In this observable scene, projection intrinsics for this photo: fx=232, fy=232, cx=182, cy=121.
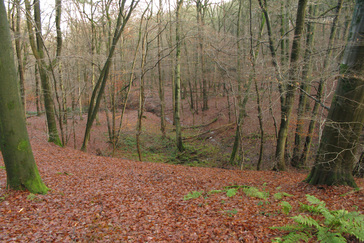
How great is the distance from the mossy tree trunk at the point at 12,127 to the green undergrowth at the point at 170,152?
9.58 meters

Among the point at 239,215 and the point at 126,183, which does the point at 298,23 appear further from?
the point at 126,183

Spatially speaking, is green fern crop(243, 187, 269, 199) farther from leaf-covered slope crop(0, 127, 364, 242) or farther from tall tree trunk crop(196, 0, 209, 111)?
tall tree trunk crop(196, 0, 209, 111)

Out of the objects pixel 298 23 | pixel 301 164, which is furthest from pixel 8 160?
pixel 301 164

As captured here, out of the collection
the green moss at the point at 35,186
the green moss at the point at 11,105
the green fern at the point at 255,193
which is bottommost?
the green fern at the point at 255,193

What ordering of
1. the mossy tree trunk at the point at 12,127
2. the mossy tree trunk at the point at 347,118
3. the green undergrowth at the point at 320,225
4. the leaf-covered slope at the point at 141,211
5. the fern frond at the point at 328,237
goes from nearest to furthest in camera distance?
the fern frond at the point at 328,237, the green undergrowth at the point at 320,225, the leaf-covered slope at the point at 141,211, the mossy tree trunk at the point at 12,127, the mossy tree trunk at the point at 347,118

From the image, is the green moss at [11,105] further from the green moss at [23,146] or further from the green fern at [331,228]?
the green fern at [331,228]

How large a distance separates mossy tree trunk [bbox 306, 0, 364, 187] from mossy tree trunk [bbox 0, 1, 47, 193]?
6.63 metres

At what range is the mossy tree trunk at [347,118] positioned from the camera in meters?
4.95

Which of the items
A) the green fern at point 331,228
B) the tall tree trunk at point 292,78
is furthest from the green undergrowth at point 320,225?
the tall tree trunk at point 292,78

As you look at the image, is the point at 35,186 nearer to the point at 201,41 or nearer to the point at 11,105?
the point at 11,105

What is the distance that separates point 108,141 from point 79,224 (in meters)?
14.7

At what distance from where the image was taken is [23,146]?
5039mm

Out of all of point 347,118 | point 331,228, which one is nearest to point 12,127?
point 331,228

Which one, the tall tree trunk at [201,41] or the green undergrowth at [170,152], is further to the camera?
the green undergrowth at [170,152]
